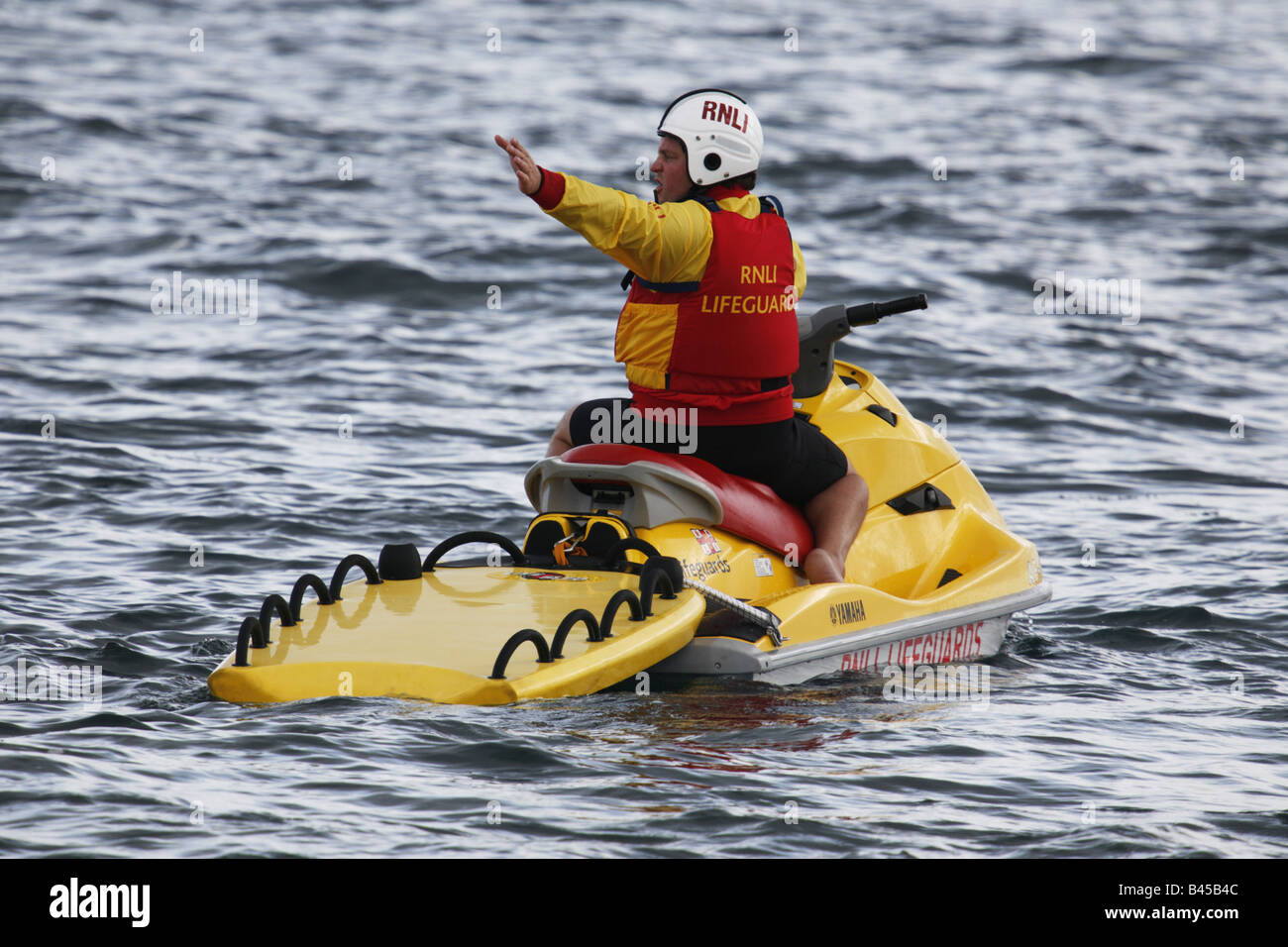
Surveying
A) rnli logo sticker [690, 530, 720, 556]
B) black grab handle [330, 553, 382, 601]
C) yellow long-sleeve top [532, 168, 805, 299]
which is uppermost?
yellow long-sleeve top [532, 168, 805, 299]

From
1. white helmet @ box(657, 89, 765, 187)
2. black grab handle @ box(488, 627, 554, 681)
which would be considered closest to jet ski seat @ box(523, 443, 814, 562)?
black grab handle @ box(488, 627, 554, 681)

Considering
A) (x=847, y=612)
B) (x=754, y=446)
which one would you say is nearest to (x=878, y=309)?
(x=754, y=446)

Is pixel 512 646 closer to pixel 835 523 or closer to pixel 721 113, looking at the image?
pixel 835 523

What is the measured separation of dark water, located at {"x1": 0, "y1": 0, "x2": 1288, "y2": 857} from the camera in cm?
493

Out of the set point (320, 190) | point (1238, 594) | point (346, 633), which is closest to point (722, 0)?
point (320, 190)

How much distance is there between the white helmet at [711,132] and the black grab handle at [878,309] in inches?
38.6

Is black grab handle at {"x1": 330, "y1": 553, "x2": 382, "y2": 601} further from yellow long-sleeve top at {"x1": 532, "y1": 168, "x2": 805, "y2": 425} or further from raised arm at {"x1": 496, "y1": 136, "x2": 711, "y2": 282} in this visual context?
raised arm at {"x1": 496, "y1": 136, "x2": 711, "y2": 282}

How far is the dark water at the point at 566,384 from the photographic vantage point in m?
4.93

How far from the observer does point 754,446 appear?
6.46 metres

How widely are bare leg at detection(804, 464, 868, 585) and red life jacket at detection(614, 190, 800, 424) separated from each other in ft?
1.44

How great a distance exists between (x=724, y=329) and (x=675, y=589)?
104 cm

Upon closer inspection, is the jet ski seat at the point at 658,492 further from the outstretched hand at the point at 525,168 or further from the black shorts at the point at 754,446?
the outstretched hand at the point at 525,168

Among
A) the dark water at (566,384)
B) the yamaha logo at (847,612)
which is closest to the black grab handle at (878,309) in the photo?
the yamaha logo at (847,612)

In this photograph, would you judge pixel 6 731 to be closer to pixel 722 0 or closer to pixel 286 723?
pixel 286 723
